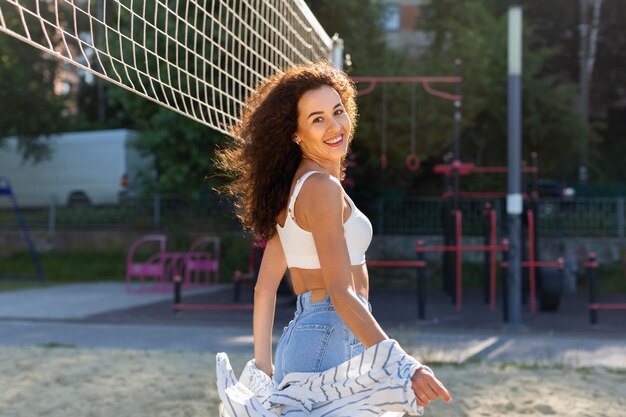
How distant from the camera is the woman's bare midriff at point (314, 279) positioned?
251cm

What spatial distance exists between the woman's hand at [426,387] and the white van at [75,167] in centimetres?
2099

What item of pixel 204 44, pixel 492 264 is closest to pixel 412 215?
pixel 492 264

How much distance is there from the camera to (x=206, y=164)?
51.4 feet

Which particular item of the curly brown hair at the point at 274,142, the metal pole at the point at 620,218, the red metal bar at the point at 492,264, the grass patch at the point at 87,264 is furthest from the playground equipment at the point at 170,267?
the curly brown hair at the point at 274,142

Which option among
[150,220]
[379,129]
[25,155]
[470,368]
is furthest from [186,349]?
[25,155]

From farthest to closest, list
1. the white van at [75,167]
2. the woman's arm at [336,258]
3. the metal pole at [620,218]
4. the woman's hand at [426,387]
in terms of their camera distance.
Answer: the white van at [75,167] → the metal pole at [620,218] → the woman's arm at [336,258] → the woman's hand at [426,387]

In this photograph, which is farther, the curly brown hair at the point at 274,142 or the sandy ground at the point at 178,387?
the sandy ground at the point at 178,387

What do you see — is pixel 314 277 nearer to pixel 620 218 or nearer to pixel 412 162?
pixel 620 218

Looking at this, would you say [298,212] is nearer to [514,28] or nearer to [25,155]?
[514,28]

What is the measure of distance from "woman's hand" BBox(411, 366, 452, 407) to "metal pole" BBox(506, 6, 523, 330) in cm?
795

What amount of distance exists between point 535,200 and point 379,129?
413cm

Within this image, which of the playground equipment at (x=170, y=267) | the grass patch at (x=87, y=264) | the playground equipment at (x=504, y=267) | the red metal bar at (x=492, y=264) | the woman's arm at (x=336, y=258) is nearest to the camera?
the woman's arm at (x=336, y=258)

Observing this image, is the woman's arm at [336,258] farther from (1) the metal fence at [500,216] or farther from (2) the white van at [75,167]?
(2) the white van at [75,167]

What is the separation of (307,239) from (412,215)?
49.5 feet
